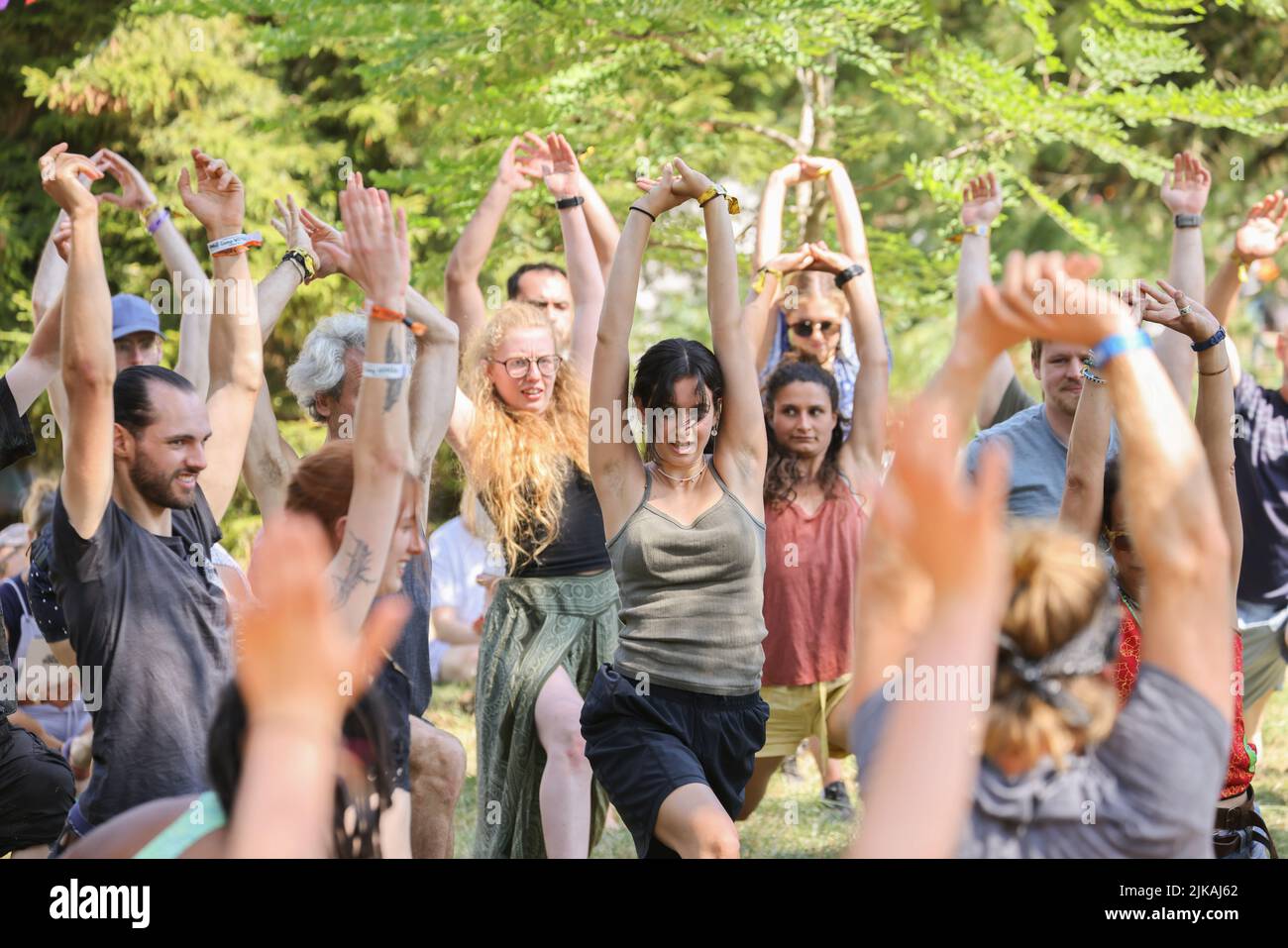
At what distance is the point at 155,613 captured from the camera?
3139mm

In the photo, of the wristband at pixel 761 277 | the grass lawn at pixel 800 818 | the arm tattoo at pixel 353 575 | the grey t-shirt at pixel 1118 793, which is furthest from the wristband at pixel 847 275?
A: the grey t-shirt at pixel 1118 793

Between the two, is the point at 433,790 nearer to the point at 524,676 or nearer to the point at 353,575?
the point at 524,676

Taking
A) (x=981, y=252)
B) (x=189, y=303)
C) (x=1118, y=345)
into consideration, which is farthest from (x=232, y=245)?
(x=981, y=252)

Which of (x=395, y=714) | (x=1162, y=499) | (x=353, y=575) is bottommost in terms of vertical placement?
(x=395, y=714)

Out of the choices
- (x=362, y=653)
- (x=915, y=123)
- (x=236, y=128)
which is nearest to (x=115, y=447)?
(x=362, y=653)

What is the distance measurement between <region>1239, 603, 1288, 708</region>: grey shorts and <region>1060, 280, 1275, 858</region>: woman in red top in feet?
8.16

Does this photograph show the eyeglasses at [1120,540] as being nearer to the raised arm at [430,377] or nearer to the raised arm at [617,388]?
the raised arm at [617,388]

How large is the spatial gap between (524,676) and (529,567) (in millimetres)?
342

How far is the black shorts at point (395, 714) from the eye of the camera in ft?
9.17

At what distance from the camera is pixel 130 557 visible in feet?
10.2

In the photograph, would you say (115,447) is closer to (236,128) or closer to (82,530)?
(82,530)

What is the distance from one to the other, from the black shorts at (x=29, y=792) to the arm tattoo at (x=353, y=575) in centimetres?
160

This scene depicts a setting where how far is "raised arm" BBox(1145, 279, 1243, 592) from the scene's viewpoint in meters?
3.37

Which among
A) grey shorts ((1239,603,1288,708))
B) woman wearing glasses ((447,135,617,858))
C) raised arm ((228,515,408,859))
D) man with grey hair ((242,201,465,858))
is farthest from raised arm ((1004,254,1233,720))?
grey shorts ((1239,603,1288,708))
